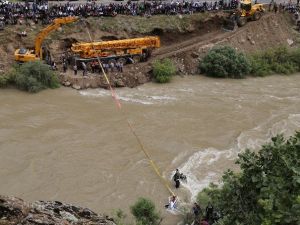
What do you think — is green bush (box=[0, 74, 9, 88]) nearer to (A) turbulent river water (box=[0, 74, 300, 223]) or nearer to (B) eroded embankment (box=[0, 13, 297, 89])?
(A) turbulent river water (box=[0, 74, 300, 223])

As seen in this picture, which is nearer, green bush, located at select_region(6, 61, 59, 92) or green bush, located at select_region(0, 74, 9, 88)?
green bush, located at select_region(6, 61, 59, 92)

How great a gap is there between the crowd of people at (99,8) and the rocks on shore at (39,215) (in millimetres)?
29600

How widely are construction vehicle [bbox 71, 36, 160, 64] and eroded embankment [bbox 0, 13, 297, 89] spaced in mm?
972

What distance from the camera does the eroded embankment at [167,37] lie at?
126 ft

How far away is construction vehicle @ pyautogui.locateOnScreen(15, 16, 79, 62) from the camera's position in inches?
1458

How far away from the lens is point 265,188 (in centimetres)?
1412

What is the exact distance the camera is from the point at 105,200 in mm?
24047

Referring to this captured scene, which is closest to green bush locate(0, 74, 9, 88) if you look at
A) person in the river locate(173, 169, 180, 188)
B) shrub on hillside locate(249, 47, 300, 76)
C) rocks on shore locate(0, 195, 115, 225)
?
person in the river locate(173, 169, 180, 188)

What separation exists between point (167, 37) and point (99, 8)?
6407 millimetres

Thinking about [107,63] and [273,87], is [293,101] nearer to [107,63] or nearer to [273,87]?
[273,87]

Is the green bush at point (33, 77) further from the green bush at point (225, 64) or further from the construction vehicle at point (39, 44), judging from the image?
the green bush at point (225, 64)

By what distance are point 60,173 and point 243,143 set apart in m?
11.1

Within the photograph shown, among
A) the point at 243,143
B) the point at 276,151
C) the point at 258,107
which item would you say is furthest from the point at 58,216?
the point at 258,107

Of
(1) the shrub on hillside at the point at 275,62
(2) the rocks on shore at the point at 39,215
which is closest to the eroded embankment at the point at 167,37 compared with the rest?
(1) the shrub on hillside at the point at 275,62
